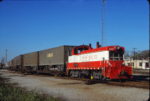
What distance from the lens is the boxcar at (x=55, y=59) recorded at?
79.2ft

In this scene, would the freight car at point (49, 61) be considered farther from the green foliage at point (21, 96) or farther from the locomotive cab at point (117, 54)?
the green foliage at point (21, 96)

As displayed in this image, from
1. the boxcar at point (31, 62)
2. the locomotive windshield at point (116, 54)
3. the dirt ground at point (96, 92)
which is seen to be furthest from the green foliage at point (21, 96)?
the boxcar at point (31, 62)

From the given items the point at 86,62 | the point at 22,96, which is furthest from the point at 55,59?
the point at 22,96

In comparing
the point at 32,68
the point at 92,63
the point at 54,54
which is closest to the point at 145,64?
the point at 32,68

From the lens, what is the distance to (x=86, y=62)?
63.2 ft

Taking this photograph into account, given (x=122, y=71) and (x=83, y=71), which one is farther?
(x=83, y=71)

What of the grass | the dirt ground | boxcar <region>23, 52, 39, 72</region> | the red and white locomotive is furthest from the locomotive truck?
the grass

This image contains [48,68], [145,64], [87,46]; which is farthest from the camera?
[145,64]

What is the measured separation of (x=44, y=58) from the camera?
30719 millimetres

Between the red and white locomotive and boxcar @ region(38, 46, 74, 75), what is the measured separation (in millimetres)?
3378

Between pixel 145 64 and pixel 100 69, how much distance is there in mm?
55902

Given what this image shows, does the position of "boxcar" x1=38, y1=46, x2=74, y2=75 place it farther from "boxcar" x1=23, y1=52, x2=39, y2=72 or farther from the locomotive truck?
"boxcar" x1=23, y1=52, x2=39, y2=72

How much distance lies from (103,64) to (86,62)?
308 cm

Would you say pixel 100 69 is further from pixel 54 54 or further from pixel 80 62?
pixel 54 54
